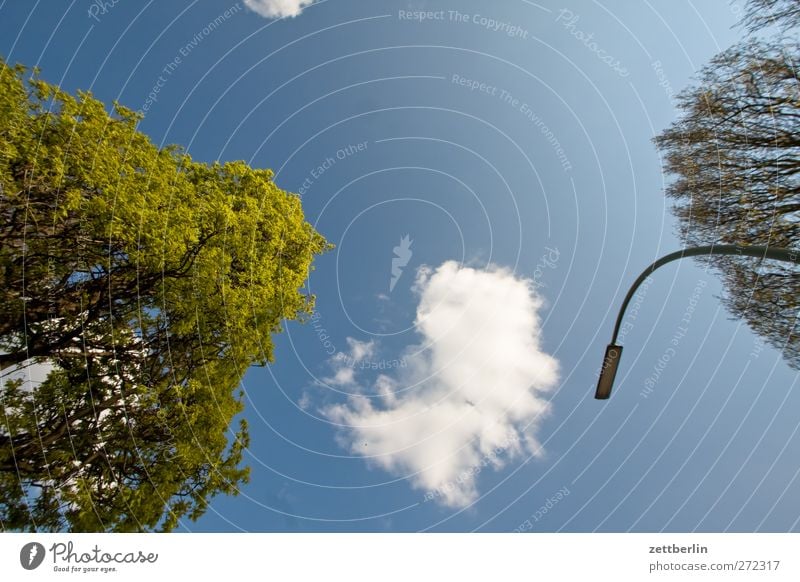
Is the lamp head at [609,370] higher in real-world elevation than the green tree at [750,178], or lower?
lower

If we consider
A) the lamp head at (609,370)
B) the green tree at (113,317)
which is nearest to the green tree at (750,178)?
the lamp head at (609,370)

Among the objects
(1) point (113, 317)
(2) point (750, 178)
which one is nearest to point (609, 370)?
(2) point (750, 178)

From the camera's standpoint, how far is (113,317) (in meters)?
10.6

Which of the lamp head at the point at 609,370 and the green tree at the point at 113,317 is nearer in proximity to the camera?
the lamp head at the point at 609,370

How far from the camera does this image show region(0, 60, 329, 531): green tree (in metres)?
8.61

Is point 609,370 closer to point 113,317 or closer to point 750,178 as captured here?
point 750,178

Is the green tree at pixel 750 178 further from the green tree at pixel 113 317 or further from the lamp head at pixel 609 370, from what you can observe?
the green tree at pixel 113 317

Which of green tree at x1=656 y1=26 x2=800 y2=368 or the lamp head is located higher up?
green tree at x1=656 y1=26 x2=800 y2=368

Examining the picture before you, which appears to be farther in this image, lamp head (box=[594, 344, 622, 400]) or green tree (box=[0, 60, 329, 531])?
green tree (box=[0, 60, 329, 531])

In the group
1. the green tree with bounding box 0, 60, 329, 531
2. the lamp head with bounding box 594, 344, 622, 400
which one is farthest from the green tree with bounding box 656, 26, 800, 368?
the green tree with bounding box 0, 60, 329, 531

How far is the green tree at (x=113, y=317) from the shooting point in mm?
8609

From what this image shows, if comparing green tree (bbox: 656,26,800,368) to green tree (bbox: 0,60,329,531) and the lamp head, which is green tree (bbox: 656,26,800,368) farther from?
green tree (bbox: 0,60,329,531)

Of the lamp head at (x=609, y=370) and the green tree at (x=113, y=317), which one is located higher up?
the green tree at (x=113, y=317)
